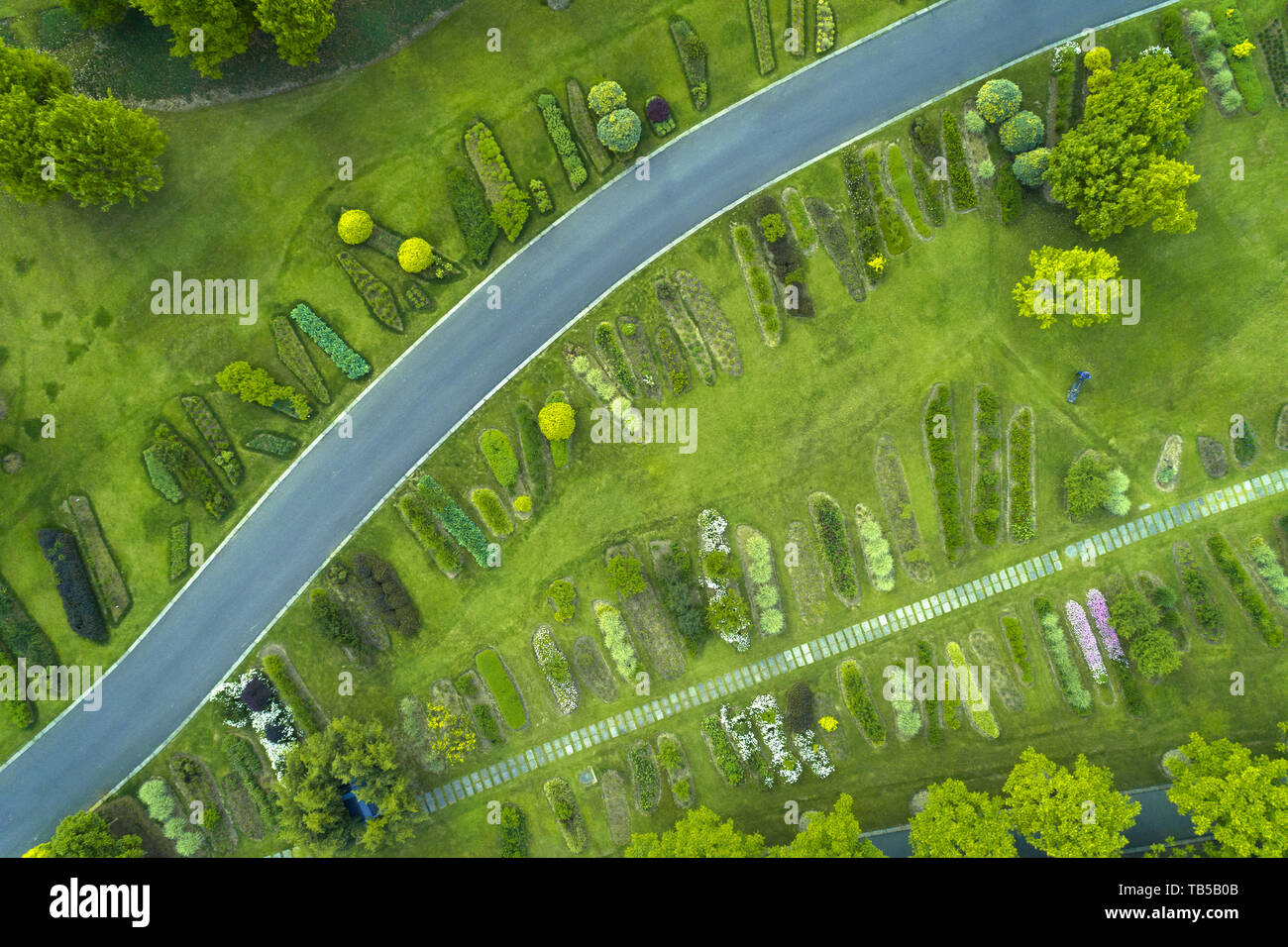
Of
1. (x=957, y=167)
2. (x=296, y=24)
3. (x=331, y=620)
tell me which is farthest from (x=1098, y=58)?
(x=331, y=620)

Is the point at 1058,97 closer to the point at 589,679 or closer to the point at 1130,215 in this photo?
the point at 1130,215

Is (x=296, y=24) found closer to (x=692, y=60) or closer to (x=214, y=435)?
(x=692, y=60)

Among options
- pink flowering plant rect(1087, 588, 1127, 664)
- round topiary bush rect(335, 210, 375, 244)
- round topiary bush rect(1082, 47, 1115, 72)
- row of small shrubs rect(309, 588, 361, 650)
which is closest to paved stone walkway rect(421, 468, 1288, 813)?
pink flowering plant rect(1087, 588, 1127, 664)

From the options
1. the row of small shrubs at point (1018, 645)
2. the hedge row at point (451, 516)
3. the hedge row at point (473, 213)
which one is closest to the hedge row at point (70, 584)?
the hedge row at point (451, 516)

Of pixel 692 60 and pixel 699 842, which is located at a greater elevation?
pixel 692 60

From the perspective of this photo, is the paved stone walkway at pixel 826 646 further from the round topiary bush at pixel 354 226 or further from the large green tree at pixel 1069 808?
the round topiary bush at pixel 354 226
